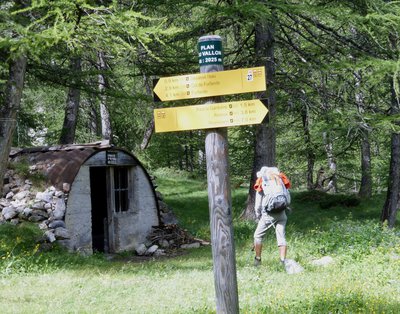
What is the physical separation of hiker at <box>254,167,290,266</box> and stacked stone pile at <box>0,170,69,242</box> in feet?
15.8

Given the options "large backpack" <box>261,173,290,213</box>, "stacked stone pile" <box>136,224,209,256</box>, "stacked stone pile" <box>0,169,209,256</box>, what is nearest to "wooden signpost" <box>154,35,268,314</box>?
"large backpack" <box>261,173,290,213</box>

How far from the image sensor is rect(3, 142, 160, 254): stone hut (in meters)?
12.7

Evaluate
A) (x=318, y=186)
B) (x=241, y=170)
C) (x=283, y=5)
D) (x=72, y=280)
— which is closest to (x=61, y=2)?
(x=72, y=280)

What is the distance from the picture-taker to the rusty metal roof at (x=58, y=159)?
12.9 meters

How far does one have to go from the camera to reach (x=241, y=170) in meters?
25.7

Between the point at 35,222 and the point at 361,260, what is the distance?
677cm

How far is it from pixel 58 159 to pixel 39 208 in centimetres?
170

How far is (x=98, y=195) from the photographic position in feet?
52.7

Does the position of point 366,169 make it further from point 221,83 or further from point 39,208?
point 221,83

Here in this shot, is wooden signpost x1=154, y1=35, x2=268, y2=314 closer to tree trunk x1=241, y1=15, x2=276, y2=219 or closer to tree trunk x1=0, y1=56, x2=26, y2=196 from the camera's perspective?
tree trunk x1=0, y1=56, x2=26, y2=196

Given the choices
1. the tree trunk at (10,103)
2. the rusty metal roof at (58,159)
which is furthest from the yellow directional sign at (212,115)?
the rusty metal roof at (58,159)

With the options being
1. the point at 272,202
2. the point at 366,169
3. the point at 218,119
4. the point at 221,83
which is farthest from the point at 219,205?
the point at 366,169

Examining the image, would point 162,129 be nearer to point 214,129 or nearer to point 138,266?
point 214,129

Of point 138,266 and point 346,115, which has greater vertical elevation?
point 346,115
